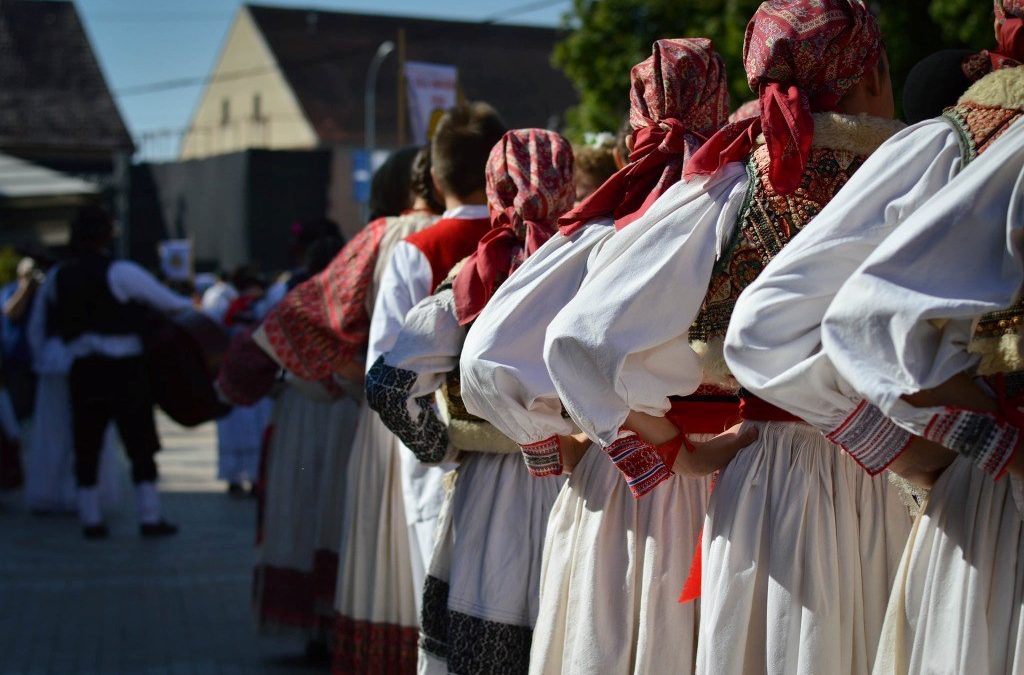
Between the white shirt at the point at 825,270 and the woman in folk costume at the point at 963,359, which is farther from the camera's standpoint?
the white shirt at the point at 825,270

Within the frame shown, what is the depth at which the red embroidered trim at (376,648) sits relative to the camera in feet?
14.5

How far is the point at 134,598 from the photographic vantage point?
6.95m

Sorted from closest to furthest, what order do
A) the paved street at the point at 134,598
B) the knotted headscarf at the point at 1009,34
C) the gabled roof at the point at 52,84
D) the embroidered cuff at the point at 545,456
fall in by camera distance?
the knotted headscarf at the point at 1009,34
the embroidered cuff at the point at 545,456
the paved street at the point at 134,598
the gabled roof at the point at 52,84

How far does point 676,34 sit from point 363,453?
12.4m

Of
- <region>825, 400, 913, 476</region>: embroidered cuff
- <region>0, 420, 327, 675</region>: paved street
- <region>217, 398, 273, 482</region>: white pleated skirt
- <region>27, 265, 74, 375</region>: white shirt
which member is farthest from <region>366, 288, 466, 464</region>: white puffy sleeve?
<region>217, 398, 273, 482</region>: white pleated skirt

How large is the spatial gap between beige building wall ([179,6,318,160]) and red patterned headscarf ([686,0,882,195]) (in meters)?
39.4

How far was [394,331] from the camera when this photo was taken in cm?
391

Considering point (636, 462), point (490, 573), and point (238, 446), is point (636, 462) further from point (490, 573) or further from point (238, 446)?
point (238, 446)

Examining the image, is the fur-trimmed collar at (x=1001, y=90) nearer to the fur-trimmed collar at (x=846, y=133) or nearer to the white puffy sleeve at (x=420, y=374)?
the fur-trimmed collar at (x=846, y=133)

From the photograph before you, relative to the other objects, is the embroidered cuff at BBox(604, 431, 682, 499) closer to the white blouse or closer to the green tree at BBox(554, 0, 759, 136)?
the white blouse

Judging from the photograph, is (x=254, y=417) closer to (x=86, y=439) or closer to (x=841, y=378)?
(x=86, y=439)

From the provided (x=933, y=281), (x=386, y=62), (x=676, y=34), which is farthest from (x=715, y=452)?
(x=386, y=62)

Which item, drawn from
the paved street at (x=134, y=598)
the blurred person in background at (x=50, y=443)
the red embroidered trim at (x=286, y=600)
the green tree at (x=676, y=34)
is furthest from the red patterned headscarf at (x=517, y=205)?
the green tree at (x=676, y=34)

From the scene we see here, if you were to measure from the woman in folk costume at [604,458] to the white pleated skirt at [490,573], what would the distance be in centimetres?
39
